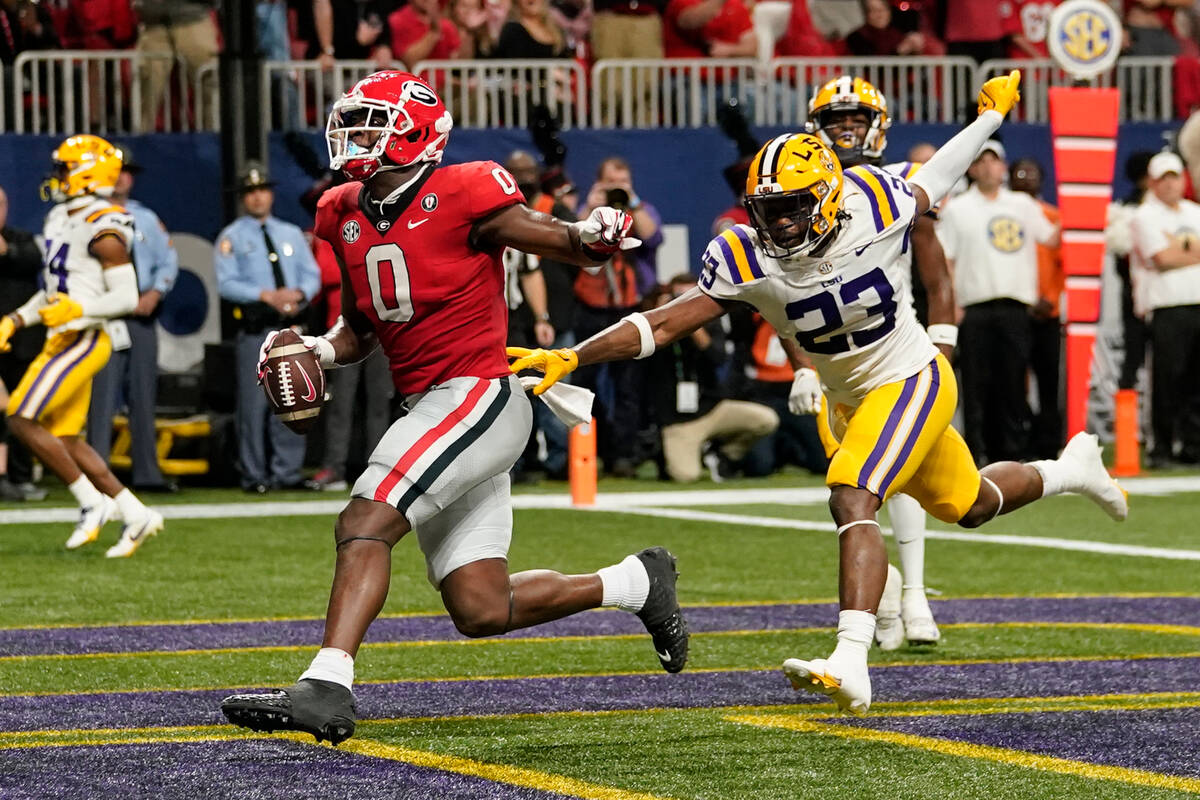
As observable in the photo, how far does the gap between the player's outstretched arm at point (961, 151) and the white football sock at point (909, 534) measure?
4.41ft

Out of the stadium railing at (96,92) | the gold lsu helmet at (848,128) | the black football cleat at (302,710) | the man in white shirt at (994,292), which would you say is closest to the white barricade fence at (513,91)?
the stadium railing at (96,92)

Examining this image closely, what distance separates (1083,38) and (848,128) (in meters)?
7.46

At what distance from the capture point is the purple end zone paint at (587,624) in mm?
7949

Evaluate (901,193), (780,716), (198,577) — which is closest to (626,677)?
(780,716)

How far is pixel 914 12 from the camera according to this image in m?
17.5

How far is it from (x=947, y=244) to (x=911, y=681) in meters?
8.45

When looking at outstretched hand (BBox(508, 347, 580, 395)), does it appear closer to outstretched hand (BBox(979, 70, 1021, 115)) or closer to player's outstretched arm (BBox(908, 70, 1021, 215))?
player's outstretched arm (BBox(908, 70, 1021, 215))

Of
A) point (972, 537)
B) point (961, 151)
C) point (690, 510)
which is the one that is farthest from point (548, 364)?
point (690, 510)

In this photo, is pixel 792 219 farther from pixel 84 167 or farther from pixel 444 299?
pixel 84 167

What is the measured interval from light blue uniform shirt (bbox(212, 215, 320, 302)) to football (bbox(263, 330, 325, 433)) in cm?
819

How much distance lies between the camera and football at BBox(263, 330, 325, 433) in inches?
239

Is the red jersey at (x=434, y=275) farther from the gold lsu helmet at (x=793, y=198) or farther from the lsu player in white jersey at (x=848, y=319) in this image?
the gold lsu helmet at (x=793, y=198)

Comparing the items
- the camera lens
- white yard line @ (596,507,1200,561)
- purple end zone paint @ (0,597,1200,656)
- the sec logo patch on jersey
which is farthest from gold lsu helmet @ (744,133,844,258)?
the sec logo patch on jersey

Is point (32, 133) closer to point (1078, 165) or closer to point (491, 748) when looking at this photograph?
point (1078, 165)
